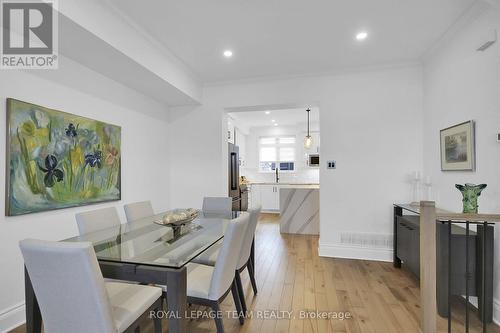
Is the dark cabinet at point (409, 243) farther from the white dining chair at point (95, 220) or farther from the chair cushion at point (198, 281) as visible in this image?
the white dining chair at point (95, 220)

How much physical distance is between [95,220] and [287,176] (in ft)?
20.9

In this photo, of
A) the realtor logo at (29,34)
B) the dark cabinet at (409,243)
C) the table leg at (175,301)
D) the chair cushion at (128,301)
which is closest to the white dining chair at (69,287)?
the chair cushion at (128,301)

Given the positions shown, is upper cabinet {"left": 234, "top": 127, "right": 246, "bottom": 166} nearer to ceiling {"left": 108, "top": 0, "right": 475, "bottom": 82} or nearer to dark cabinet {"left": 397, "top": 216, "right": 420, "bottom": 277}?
ceiling {"left": 108, "top": 0, "right": 475, "bottom": 82}

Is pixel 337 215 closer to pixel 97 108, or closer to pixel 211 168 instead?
pixel 211 168

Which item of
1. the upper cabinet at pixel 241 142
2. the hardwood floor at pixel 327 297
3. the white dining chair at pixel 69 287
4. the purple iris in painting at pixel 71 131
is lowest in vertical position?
the hardwood floor at pixel 327 297

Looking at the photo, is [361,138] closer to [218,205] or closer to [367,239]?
[367,239]

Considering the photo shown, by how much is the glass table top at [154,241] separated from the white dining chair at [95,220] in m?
0.08

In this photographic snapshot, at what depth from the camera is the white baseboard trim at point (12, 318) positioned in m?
1.97

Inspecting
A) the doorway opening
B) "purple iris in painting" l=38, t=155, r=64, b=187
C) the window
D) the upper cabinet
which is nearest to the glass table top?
"purple iris in painting" l=38, t=155, r=64, b=187

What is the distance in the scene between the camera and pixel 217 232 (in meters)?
2.17

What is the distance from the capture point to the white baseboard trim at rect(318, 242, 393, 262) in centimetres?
355

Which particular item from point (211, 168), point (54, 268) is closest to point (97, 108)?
point (211, 168)

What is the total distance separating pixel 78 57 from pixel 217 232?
223cm

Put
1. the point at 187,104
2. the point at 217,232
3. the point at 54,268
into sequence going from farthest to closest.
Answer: the point at 187,104
the point at 217,232
the point at 54,268
